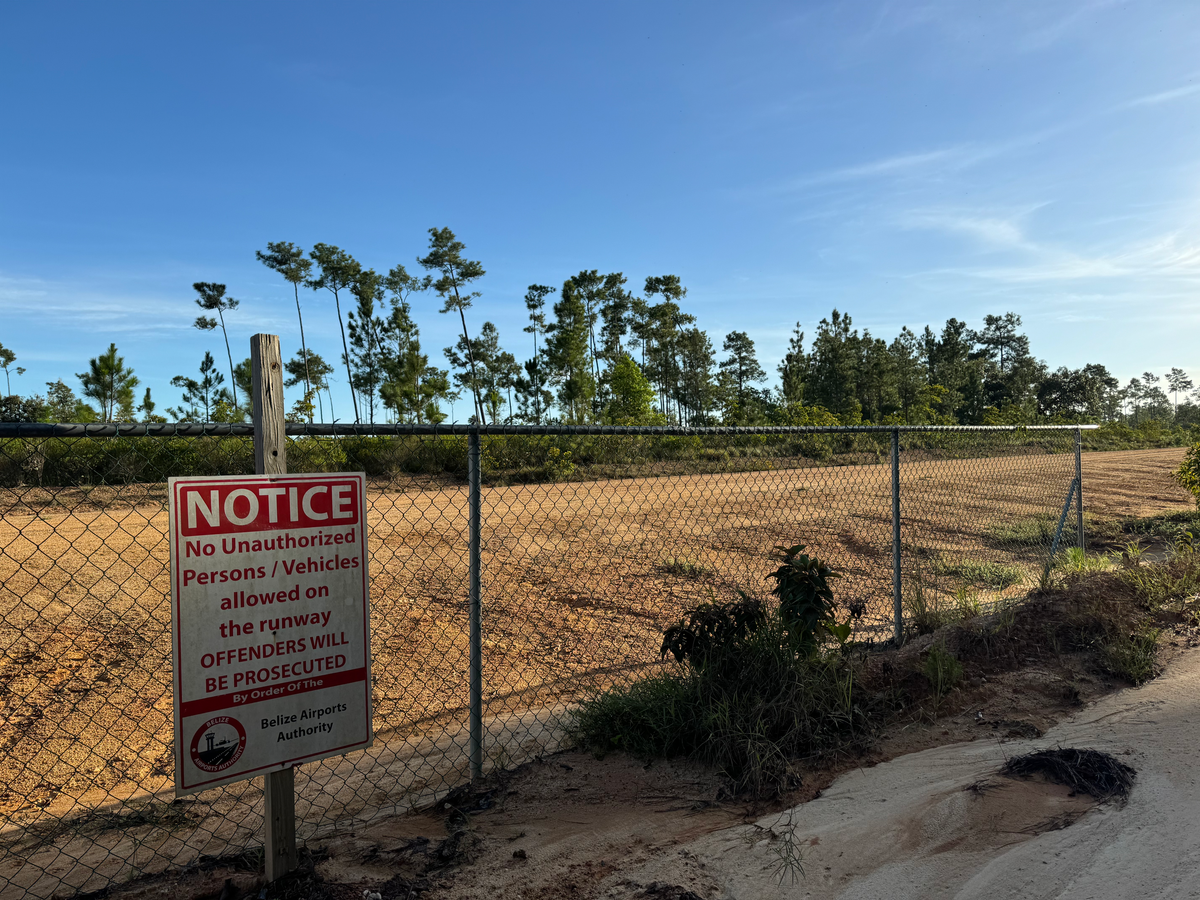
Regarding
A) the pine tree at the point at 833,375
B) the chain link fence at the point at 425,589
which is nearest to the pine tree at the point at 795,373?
the pine tree at the point at 833,375

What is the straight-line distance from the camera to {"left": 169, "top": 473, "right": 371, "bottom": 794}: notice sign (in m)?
2.49

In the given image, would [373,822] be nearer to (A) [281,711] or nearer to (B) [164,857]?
(B) [164,857]

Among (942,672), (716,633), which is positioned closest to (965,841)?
(716,633)

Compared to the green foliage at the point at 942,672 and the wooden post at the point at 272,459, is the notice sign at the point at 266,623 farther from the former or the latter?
the green foliage at the point at 942,672

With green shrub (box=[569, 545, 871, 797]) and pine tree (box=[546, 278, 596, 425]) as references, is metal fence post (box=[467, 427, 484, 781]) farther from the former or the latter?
pine tree (box=[546, 278, 596, 425])

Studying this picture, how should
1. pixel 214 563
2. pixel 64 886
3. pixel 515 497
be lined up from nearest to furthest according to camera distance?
pixel 214 563, pixel 64 886, pixel 515 497

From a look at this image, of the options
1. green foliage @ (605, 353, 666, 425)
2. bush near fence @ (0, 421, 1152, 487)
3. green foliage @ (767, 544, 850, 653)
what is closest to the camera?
green foliage @ (767, 544, 850, 653)

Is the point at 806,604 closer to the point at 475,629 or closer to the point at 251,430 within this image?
the point at 475,629

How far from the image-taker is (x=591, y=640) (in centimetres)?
759

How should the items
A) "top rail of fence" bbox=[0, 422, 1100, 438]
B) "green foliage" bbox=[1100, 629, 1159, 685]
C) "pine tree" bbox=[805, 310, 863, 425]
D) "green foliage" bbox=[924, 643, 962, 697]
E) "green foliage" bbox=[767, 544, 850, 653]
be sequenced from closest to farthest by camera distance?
1. "top rail of fence" bbox=[0, 422, 1100, 438]
2. "green foliage" bbox=[767, 544, 850, 653]
3. "green foliage" bbox=[924, 643, 962, 697]
4. "green foliage" bbox=[1100, 629, 1159, 685]
5. "pine tree" bbox=[805, 310, 863, 425]

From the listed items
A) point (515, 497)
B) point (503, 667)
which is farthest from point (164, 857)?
point (515, 497)

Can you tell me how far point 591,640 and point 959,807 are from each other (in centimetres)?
462

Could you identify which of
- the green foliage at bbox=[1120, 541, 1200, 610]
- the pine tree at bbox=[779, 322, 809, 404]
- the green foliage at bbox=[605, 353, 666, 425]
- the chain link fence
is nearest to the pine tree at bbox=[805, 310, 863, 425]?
the pine tree at bbox=[779, 322, 809, 404]

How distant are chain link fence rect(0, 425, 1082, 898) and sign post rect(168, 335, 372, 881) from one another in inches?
18.0
